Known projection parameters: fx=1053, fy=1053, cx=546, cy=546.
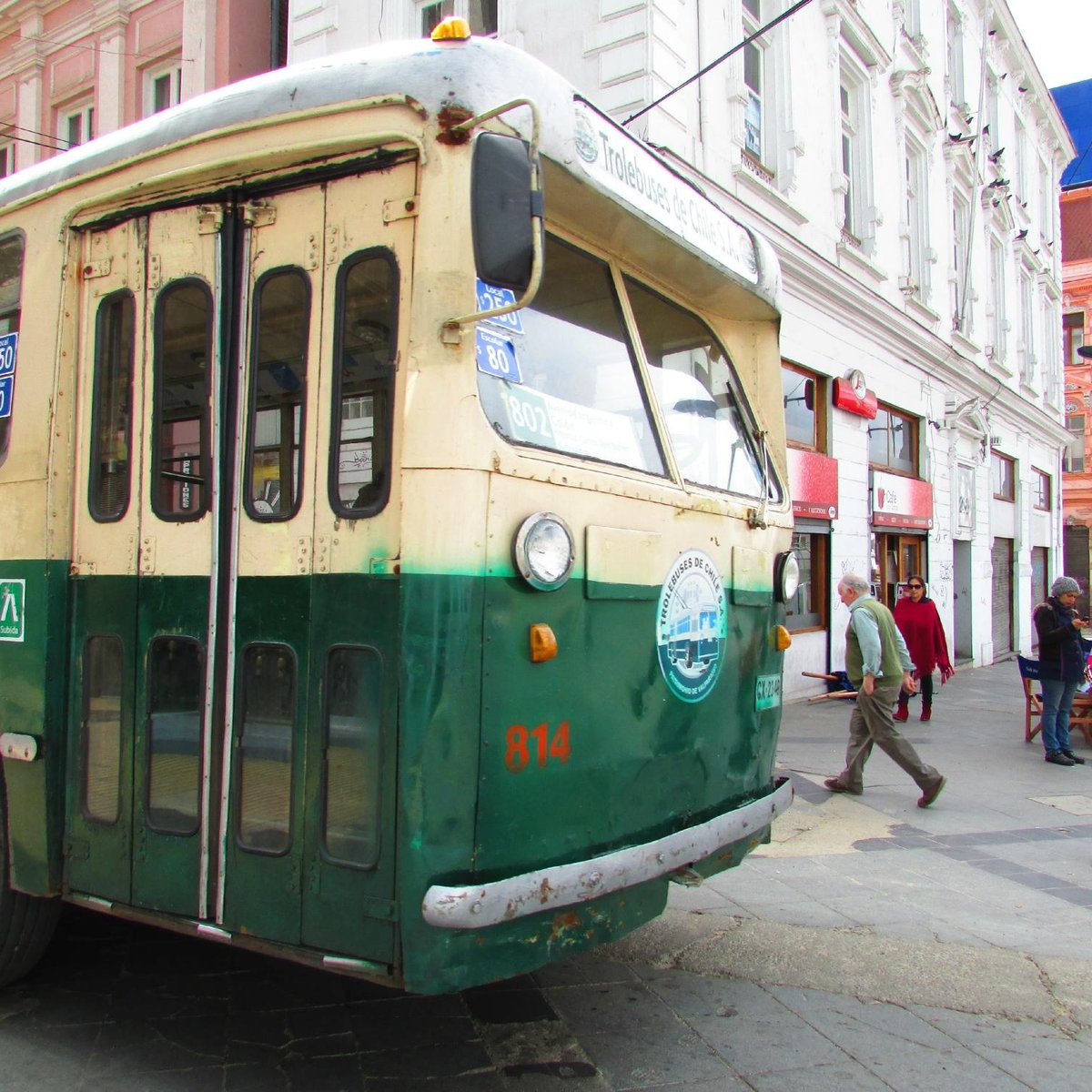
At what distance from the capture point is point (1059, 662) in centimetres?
947

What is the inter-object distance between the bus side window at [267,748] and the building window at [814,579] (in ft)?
36.5

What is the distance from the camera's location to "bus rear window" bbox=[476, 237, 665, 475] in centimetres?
304

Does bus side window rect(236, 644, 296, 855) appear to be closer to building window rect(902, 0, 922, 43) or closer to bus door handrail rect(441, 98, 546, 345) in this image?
bus door handrail rect(441, 98, 546, 345)

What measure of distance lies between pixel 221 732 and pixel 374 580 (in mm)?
730

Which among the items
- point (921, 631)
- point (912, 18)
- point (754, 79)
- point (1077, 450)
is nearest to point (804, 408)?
point (921, 631)

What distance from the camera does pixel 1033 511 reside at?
25438 millimetres

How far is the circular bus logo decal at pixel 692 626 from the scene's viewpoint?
352 cm

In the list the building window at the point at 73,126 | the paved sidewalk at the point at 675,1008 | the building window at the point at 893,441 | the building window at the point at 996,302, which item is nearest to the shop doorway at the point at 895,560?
the building window at the point at 893,441

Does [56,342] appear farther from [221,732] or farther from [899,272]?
[899,272]

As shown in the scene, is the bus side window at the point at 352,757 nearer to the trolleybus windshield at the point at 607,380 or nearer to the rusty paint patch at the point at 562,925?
the rusty paint patch at the point at 562,925

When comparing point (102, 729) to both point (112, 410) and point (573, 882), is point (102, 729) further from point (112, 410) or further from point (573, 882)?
point (573, 882)

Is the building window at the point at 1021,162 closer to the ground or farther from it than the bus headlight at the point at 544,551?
farther from it

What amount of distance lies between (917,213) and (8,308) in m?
16.9

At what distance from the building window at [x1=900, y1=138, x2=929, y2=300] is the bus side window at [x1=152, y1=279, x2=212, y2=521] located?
53.3ft
